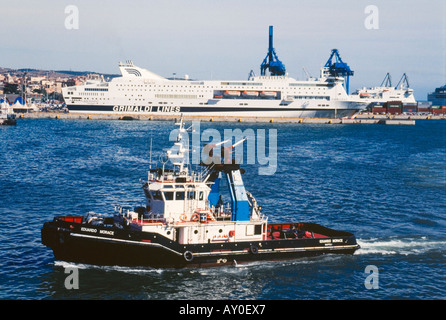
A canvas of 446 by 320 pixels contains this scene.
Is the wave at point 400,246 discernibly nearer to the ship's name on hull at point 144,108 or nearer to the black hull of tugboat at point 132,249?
the black hull of tugboat at point 132,249

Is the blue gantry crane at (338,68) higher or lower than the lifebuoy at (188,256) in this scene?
higher

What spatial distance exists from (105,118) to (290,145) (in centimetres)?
6638

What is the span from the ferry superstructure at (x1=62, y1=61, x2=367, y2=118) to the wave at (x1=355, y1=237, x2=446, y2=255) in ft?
352

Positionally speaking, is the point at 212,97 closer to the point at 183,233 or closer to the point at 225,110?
the point at 225,110

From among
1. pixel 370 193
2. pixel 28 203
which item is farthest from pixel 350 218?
pixel 28 203

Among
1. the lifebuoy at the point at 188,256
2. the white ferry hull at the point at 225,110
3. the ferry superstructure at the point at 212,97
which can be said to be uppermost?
the ferry superstructure at the point at 212,97

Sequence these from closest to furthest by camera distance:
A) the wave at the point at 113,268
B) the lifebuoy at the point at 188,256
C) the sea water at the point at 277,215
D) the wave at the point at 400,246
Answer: the sea water at the point at 277,215
the wave at the point at 113,268
the lifebuoy at the point at 188,256
the wave at the point at 400,246

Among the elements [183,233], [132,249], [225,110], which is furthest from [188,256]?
[225,110]

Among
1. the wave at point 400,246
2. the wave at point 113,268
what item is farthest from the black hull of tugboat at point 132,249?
the wave at point 400,246

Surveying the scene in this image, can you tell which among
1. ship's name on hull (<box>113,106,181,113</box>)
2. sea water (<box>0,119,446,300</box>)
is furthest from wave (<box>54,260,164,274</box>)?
ship's name on hull (<box>113,106,181,113</box>)

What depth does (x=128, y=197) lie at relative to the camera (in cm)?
3666

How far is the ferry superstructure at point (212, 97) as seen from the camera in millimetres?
134625

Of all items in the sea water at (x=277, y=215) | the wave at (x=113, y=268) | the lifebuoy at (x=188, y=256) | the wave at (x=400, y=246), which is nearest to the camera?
the sea water at (x=277, y=215)

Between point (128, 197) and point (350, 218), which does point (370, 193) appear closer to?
point (350, 218)
